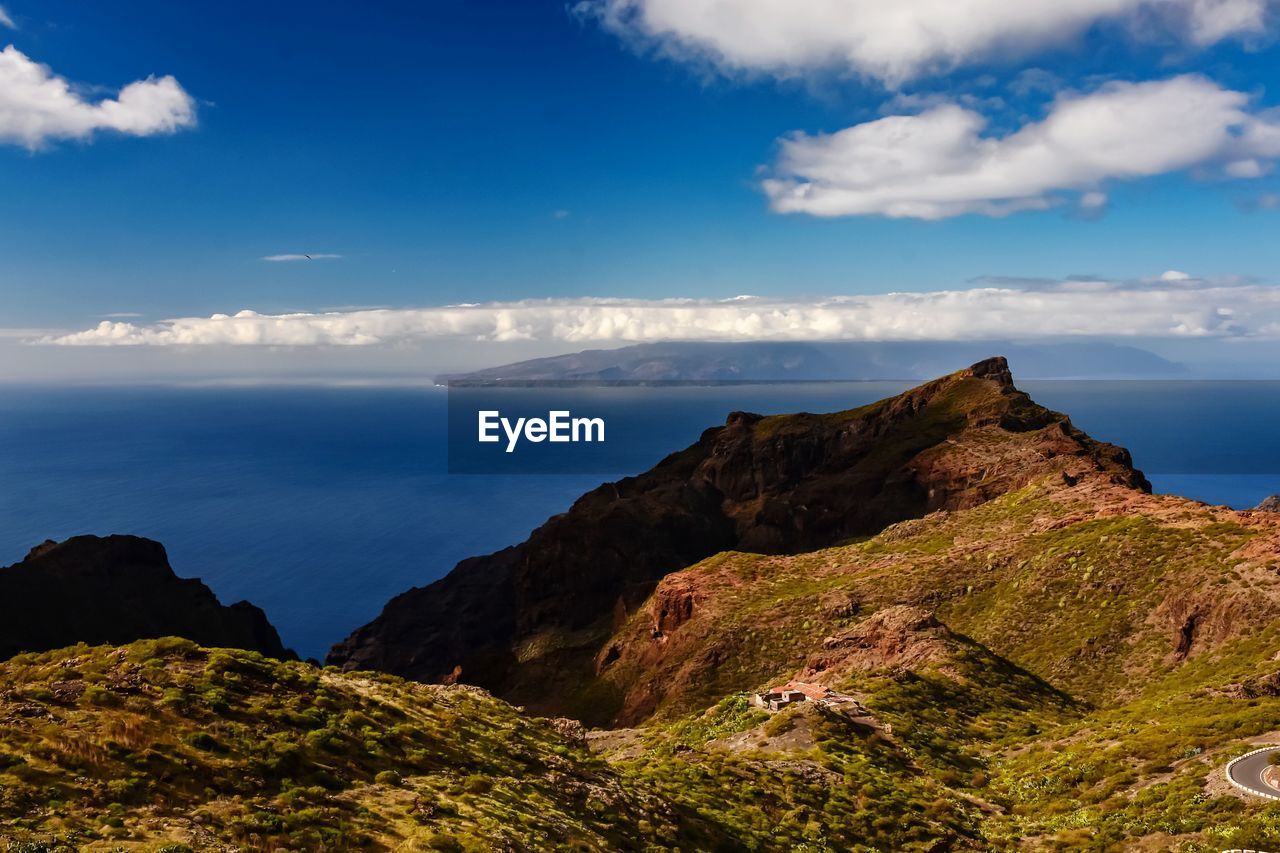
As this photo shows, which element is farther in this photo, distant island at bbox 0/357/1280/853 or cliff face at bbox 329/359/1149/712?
cliff face at bbox 329/359/1149/712

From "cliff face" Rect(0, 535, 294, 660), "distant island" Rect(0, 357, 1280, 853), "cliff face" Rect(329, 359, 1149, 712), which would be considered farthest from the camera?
"cliff face" Rect(329, 359, 1149, 712)

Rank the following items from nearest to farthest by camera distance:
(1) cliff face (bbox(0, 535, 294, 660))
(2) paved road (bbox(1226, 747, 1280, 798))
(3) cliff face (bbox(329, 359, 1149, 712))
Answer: (2) paved road (bbox(1226, 747, 1280, 798))
(1) cliff face (bbox(0, 535, 294, 660))
(3) cliff face (bbox(329, 359, 1149, 712))

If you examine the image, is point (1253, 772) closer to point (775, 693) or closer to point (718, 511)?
point (775, 693)

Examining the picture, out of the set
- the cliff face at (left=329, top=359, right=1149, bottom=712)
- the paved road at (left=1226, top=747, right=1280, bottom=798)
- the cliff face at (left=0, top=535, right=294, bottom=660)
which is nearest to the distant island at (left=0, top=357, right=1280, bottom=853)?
the paved road at (left=1226, top=747, right=1280, bottom=798)

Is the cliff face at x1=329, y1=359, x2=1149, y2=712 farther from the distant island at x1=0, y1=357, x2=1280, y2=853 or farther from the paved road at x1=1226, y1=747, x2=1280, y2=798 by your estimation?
the paved road at x1=1226, y1=747, x2=1280, y2=798

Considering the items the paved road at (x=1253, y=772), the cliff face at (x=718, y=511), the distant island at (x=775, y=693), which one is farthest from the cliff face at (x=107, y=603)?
the paved road at (x=1253, y=772)

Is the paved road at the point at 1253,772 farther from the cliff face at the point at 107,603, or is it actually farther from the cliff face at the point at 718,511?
the cliff face at the point at 107,603
